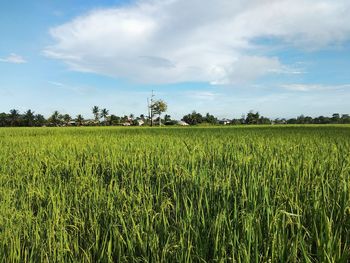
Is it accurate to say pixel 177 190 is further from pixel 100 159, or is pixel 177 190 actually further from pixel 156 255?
pixel 100 159

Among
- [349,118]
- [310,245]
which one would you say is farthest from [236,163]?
[349,118]

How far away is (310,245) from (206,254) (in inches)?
24.2

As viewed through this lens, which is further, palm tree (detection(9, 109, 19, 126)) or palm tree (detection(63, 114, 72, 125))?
palm tree (detection(63, 114, 72, 125))

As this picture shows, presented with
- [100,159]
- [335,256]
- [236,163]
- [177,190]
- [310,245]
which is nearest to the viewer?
[335,256]

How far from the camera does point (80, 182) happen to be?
11.9 feet

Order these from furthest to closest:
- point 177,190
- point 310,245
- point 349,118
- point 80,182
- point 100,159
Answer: point 349,118 < point 100,159 < point 80,182 < point 177,190 < point 310,245

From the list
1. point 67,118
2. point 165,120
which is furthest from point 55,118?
point 165,120

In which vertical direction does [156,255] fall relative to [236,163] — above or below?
below

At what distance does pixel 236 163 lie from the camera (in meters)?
3.95

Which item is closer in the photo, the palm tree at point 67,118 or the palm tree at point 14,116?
the palm tree at point 14,116

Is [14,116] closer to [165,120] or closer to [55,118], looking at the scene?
[55,118]

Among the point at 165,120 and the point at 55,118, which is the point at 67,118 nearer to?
the point at 55,118

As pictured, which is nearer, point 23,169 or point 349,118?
point 23,169

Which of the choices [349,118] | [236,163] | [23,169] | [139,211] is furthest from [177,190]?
[349,118]
